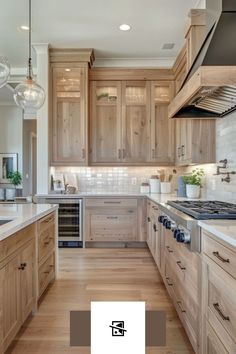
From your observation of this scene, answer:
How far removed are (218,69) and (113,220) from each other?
3.27m

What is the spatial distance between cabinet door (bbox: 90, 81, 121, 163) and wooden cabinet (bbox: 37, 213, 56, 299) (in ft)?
6.88

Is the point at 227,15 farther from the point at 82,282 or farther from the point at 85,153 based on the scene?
the point at 85,153

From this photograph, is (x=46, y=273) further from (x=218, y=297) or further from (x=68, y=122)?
(x=68, y=122)

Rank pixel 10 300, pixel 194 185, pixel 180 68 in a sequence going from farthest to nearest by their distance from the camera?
pixel 180 68, pixel 194 185, pixel 10 300

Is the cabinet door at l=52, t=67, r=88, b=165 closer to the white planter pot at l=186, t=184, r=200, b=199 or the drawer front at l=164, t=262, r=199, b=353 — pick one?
the white planter pot at l=186, t=184, r=200, b=199

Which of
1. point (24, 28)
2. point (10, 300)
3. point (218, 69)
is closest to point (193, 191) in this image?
point (218, 69)

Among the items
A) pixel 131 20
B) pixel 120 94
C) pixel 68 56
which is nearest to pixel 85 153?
pixel 120 94

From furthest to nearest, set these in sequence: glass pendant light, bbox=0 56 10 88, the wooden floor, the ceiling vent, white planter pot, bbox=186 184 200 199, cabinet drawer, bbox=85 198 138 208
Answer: cabinet drawer, bbox=85 198 138 208, the ceiling vent, white planter pot, bbox=186 184 200 199, glass pendant light, bbox=0 56 10 88, the wooden floor

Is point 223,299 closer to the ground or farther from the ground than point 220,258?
closer to the ground

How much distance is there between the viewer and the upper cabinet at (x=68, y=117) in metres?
4.99

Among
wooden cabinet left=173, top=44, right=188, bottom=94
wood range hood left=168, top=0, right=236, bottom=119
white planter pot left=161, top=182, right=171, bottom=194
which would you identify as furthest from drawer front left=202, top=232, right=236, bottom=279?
white planter pot left=161, top=182, right=171, bottom=194

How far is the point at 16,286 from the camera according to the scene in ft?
6.73

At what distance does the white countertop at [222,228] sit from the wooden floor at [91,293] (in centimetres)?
92

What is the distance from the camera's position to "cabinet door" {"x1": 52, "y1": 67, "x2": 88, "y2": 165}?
4.99 metres
